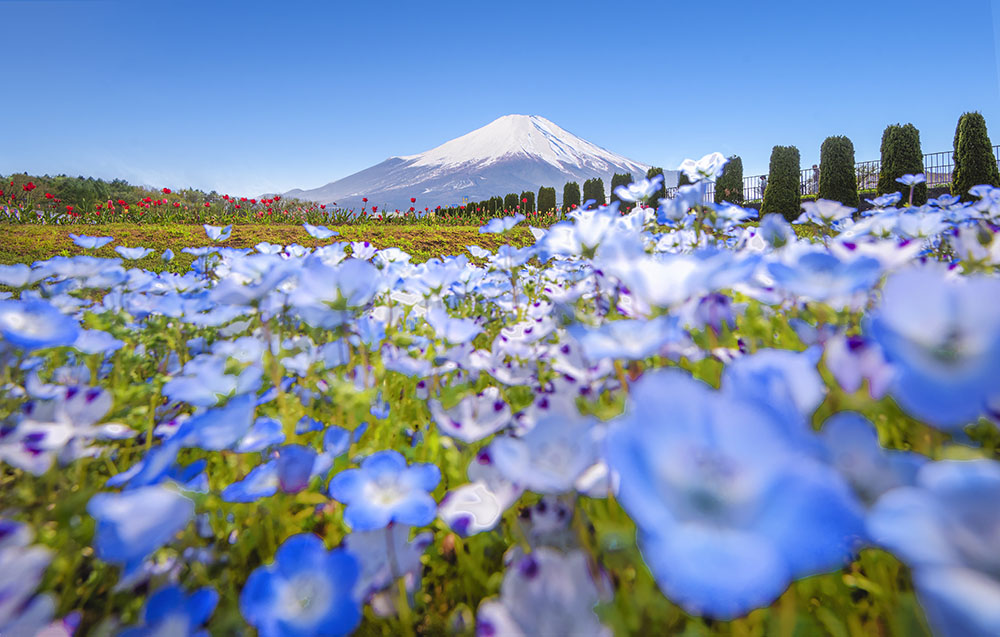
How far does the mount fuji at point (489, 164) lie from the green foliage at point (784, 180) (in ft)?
385

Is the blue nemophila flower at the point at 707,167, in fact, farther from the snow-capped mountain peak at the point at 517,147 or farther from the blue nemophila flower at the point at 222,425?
the snow-capped mountain peak at the point at 517,147

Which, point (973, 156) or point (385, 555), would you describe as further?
point (973, 156)

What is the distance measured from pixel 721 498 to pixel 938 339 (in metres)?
0.27

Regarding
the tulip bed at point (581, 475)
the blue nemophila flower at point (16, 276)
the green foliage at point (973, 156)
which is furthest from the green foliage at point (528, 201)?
the tulip bed at point (581, 475)

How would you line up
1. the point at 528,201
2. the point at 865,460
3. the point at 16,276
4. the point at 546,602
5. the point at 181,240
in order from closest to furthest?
1. the point at 865,460
2. the point at 546,602
3. the point at 16,276
4. the point at 181,240
5. the point at 528,201

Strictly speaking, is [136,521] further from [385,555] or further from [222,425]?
[385,555]

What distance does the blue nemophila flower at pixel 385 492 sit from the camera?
0.70 m

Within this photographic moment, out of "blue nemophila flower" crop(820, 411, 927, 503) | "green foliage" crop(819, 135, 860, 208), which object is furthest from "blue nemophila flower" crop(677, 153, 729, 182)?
"green foliage" crop(819, 135, 860, 208)

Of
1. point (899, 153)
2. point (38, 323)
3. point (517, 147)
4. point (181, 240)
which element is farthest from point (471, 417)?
point (517, 147)

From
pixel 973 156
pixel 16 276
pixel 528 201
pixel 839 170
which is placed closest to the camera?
pixel 16 276

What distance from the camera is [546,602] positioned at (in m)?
0.57

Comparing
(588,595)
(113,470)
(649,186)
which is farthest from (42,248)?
(588,595)

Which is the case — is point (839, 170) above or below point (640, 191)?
above

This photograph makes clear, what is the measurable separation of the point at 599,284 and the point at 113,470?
138 cm
